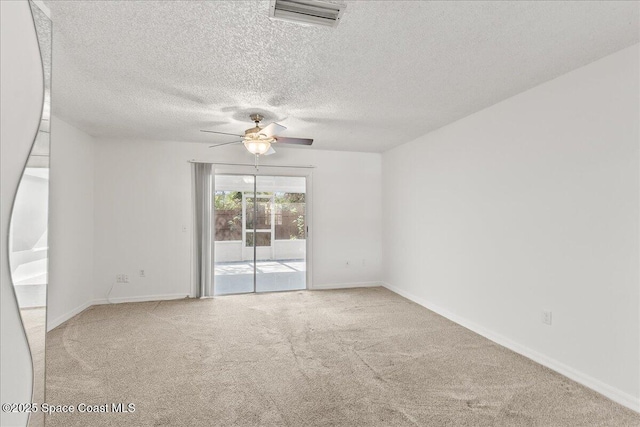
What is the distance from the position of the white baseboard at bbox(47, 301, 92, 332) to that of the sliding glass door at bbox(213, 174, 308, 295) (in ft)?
5.81

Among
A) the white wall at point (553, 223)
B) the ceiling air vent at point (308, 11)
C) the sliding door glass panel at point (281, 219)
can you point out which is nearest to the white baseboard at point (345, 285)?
the sliding door glass panel at point (281, 219)

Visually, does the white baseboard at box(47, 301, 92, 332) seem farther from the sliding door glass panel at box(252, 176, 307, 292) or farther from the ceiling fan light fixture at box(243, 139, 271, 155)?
the ceiling fan light fixture at box(243, 139, 271, 155)

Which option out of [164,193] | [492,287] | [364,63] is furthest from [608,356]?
[164,193]

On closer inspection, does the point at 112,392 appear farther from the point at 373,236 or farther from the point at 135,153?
the point at 373,236

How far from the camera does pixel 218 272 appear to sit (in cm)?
638

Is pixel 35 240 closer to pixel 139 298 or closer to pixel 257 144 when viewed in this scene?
pixel 257 144

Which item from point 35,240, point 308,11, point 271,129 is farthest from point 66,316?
point 308,11

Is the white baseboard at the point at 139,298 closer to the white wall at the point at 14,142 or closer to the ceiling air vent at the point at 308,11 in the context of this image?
the white wall at the point at 14,142

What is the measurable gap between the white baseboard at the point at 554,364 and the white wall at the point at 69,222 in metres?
4.75

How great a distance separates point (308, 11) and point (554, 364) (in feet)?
10.8

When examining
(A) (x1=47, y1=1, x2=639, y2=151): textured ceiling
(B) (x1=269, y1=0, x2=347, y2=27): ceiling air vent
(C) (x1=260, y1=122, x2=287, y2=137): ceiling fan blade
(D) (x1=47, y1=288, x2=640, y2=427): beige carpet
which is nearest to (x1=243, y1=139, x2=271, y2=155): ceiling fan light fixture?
(C) (x1=260, y1=122, x2=287, y2=137): ceiling fan blade

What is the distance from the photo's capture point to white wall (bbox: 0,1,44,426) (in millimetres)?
1063

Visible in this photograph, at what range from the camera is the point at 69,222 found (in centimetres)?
398

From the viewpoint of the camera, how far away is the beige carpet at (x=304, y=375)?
2035 millimetres
